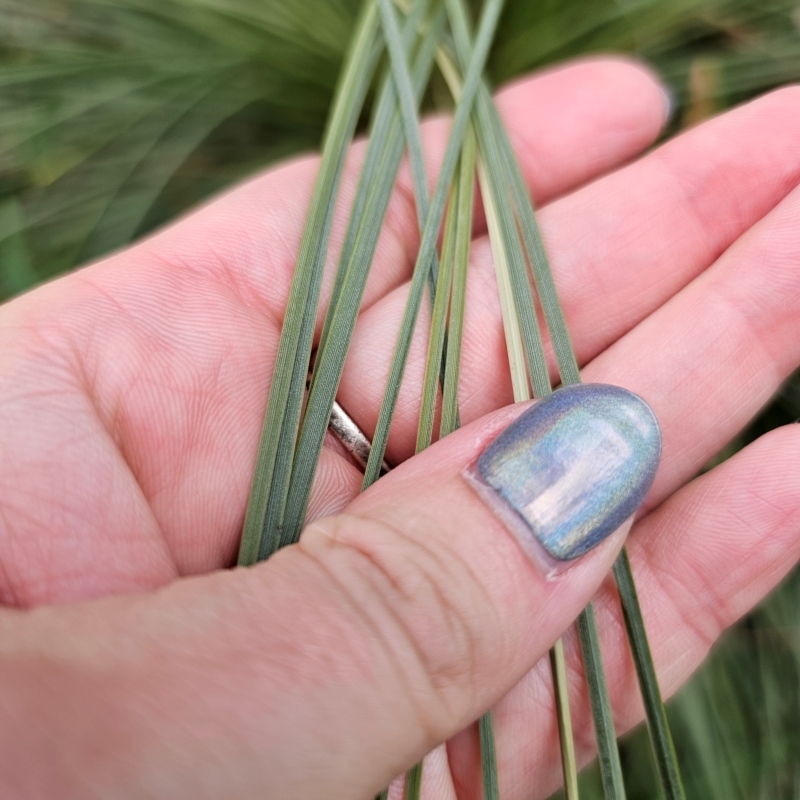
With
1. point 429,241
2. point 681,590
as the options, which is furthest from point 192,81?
point 681,590

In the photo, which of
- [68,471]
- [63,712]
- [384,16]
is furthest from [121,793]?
[384,16]

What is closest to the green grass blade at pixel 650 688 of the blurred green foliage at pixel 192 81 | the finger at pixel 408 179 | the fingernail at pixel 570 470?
the fingernail at pixel 570 470

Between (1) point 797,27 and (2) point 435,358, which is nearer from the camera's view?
(2) point 435,358

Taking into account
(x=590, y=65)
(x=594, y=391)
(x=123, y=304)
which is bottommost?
(x=594, y=391)

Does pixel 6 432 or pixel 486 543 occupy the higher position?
pixel 6 432

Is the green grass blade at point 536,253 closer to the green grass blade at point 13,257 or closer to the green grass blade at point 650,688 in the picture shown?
the green grass blade at point 650,688

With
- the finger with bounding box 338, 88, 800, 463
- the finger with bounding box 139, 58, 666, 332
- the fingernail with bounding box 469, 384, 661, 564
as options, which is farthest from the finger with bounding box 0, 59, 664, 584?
the fingernail with bounding box 469, 384, 661, 564

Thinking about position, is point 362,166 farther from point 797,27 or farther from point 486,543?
point 797,27
